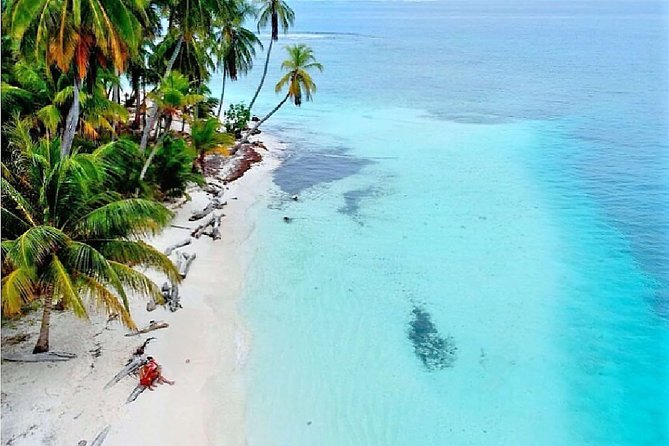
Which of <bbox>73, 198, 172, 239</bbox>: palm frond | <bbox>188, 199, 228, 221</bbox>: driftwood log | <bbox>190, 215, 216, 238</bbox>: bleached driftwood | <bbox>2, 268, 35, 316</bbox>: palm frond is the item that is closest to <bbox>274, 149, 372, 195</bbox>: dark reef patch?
<bbox>188, 199, 228, 221</bbox>: driftwood log

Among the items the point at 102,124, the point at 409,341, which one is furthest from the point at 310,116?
the point at 409,341

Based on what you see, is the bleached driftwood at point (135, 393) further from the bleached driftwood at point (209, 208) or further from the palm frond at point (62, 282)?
the bleached driftwood at point (209, 208)

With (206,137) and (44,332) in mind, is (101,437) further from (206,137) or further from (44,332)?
(206,137)

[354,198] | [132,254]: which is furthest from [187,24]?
[132,254]

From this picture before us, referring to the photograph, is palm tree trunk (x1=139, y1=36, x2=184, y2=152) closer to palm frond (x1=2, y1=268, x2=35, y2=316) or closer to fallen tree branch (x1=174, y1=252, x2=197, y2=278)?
fallen tree branch (x1=174, y1=252, x2=197, y2=278)

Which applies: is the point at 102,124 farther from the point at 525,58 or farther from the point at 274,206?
the point at 525,58

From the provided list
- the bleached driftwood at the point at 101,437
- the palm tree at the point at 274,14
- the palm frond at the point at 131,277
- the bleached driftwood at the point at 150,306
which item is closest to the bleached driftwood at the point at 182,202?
the bleached driftwood at the point at 150,306
